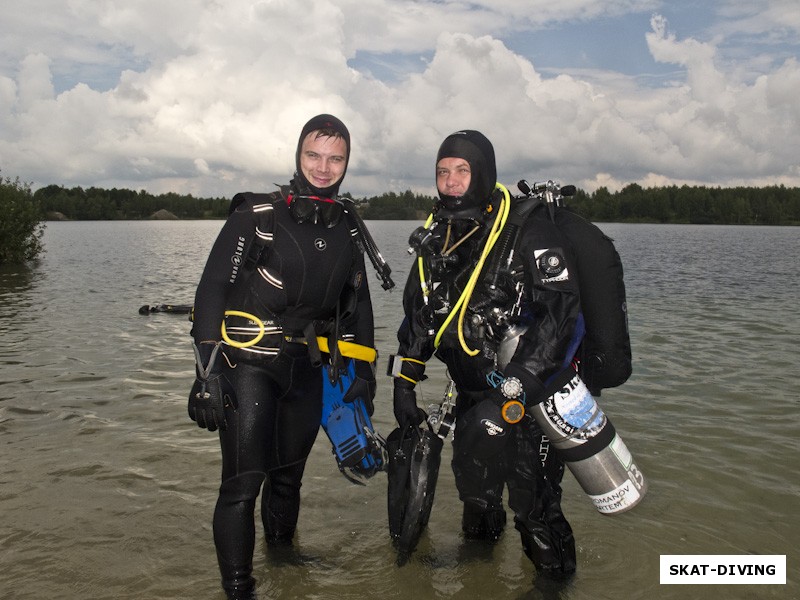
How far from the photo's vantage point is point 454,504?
549 centimetres

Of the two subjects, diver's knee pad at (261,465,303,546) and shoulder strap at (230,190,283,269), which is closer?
shoulder strap at (230,190,283,269)

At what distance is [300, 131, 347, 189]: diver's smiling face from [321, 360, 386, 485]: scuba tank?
1.21 m

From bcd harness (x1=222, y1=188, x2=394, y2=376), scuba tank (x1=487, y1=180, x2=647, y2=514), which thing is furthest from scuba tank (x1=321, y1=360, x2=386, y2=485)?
scuba tank (x1=487, y1=180, x2=647, y2=514)

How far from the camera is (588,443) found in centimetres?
346

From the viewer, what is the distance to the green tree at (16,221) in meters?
26.8

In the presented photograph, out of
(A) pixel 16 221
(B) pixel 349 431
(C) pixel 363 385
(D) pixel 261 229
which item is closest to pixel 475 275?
(C) pixel 363 385

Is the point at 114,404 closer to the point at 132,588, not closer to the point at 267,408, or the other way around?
the point at 132,588

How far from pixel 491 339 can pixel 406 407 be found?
2.46 ft

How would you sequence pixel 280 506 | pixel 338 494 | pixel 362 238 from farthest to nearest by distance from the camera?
pixel 338 494, pixel 280 506, pixel 362 238

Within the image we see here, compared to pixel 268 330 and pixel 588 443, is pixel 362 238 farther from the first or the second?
pixel 588 443

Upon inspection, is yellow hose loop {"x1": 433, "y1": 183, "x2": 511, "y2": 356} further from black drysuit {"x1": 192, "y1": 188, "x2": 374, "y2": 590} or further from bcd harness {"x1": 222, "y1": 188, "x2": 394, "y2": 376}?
black drysuit {"x1": 192, "y1": 188, "x2": 374, "y2": 590}

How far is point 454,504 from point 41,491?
3.44 meters

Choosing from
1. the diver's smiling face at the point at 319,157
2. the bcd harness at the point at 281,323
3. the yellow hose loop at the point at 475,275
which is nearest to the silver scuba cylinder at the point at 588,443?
the yellow hose loop at the point at 475,275

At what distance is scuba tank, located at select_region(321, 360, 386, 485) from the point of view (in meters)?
4.18
